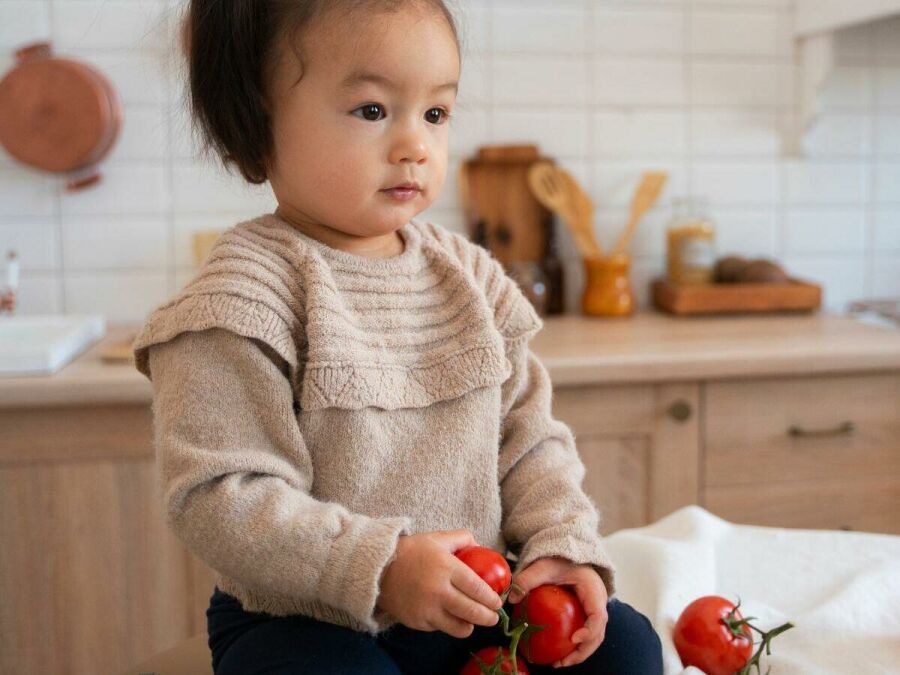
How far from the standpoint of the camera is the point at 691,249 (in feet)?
6.93

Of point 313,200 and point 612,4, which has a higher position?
point 612,4

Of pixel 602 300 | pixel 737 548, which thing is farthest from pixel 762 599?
pixel 602 300

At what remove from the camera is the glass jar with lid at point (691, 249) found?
2111 mm

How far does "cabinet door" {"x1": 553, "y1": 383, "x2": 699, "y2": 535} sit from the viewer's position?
1.75 m

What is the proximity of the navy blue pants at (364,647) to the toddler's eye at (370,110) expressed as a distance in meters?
0.43

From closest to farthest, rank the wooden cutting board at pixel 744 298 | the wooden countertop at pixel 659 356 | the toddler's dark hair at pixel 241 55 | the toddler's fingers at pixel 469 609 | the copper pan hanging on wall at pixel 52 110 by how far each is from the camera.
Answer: the toddler's fingers at pixel 469 609, the toddler's dark hair at pixel 241 55, the wooden countertop at pixel 659 356, the copper pan hanging on wall at pixel 52 110, the wooden cutting board at pixel 744 298

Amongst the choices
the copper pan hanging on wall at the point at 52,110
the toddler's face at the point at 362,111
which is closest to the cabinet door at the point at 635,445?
the toddler's face at the point at 362,111

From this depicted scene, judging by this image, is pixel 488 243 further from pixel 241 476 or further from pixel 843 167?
pixel 241 476

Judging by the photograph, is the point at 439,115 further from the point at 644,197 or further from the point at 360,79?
the point at 644,197

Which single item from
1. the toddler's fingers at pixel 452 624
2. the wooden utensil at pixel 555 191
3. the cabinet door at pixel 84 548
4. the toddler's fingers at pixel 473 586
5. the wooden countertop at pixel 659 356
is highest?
the wooden utensil at pixel 555 191

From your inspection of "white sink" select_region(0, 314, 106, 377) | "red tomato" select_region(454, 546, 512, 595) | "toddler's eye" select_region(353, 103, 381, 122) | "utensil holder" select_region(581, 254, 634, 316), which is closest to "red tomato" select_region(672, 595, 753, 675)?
"red tomato" select_region(454, 546, 512, 595)

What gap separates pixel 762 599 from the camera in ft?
3.70

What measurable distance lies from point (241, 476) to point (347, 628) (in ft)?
0.52

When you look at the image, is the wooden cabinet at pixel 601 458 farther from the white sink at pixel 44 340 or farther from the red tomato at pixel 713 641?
the red tomato at pixel 713 641
